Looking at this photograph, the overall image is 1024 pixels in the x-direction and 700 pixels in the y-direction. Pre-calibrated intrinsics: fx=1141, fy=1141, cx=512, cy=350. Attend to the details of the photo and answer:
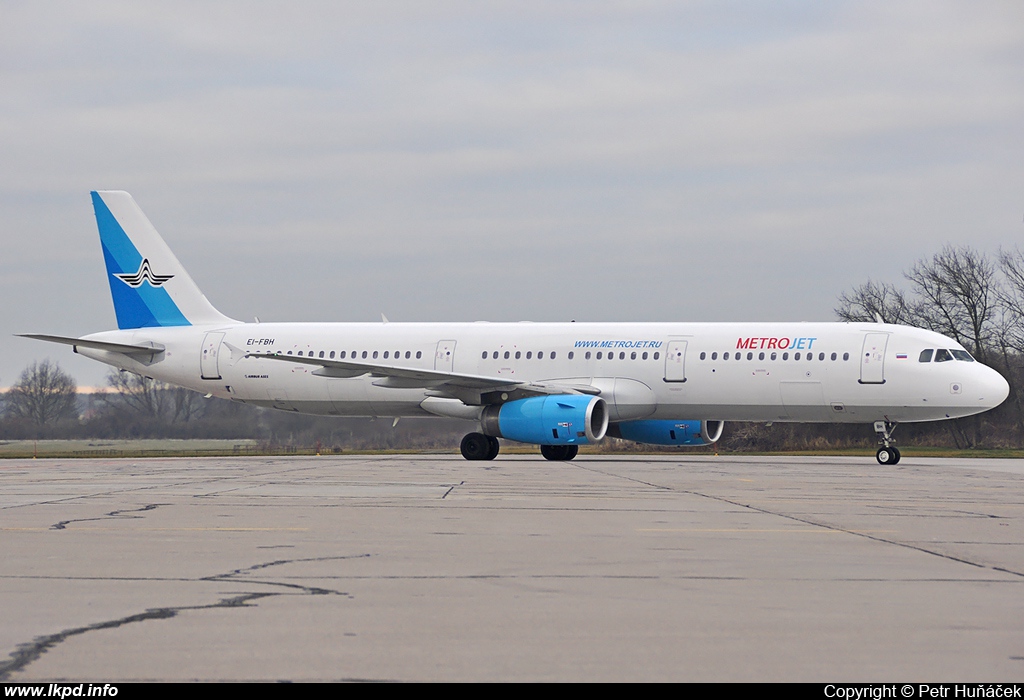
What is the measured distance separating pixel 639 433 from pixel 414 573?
2207cm

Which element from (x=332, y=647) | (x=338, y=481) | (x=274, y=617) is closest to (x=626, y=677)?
(x=332, y=647)

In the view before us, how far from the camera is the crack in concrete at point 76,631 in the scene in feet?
17.3

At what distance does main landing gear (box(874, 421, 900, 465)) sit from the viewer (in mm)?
26062

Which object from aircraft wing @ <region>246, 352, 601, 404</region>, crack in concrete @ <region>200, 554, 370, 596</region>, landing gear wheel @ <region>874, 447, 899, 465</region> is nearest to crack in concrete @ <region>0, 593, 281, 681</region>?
crack in concrete @ <region>200, 554, 370, 596</region>

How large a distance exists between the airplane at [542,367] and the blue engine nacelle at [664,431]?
4 centimetres

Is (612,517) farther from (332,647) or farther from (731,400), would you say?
(731,400)

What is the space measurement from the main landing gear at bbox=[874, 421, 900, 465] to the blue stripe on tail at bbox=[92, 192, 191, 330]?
19.4 meters

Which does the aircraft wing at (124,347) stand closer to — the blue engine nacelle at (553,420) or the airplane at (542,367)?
the airplane at (542,367)

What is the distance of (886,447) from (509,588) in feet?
68.5

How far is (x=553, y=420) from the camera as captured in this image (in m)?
25.7

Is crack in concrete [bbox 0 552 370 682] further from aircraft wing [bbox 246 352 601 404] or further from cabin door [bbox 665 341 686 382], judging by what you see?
cabin door [bbox 665 341 686 382]

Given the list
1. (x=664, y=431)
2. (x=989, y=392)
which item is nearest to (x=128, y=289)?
(x=664, y=431)

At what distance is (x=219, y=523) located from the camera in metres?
11.6

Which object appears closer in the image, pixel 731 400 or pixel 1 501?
pixel 1 501
